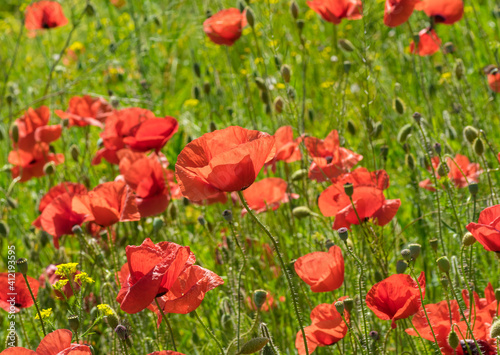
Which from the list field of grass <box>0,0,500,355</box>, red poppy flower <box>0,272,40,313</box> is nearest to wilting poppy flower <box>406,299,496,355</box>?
field of grass <box>0,0,500,355</box>

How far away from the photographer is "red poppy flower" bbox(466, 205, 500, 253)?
113cm

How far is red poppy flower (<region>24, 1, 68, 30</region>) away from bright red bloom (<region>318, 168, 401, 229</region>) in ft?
6.57

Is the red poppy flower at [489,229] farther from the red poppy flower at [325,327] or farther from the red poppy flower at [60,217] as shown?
the red poppy flower at [60,217]

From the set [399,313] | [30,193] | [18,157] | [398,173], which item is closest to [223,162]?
[399,313]

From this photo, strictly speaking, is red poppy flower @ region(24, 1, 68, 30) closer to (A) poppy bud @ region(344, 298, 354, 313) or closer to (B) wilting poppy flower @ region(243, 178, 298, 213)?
(B) wilting poppy flower @ region(243, 178, 298, 213)

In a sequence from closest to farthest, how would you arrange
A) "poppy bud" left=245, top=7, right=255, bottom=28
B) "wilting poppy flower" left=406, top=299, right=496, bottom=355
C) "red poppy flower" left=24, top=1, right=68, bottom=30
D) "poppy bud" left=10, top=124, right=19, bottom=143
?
1. "wilting poppy flower" left=406, top=299, right=496, bottom=355
2. "poppy bud" left=245, top=7, right=255, bottom=28
3. "poppy bud" left=10, top=124, right=19, bottom=143
4. "red poppy flower" left=24, top=1, right=68, bottom=30

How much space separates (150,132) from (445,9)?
1188 mm

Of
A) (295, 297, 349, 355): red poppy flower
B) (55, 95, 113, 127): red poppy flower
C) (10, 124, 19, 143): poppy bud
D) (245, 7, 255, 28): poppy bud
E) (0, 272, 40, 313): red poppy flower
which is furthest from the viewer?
(55, 95, 113, 127): red poppy flower

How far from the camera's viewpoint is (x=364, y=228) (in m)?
1.55

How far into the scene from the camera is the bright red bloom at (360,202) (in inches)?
59.6

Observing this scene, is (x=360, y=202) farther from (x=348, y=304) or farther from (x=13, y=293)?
(x=13, y=293)

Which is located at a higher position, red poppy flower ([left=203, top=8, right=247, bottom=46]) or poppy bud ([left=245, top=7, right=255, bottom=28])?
poppy bud ([left=245, top=7, right=255, bottom=28])

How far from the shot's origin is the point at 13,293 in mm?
1474

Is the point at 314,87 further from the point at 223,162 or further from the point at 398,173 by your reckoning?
the point at 223,162
